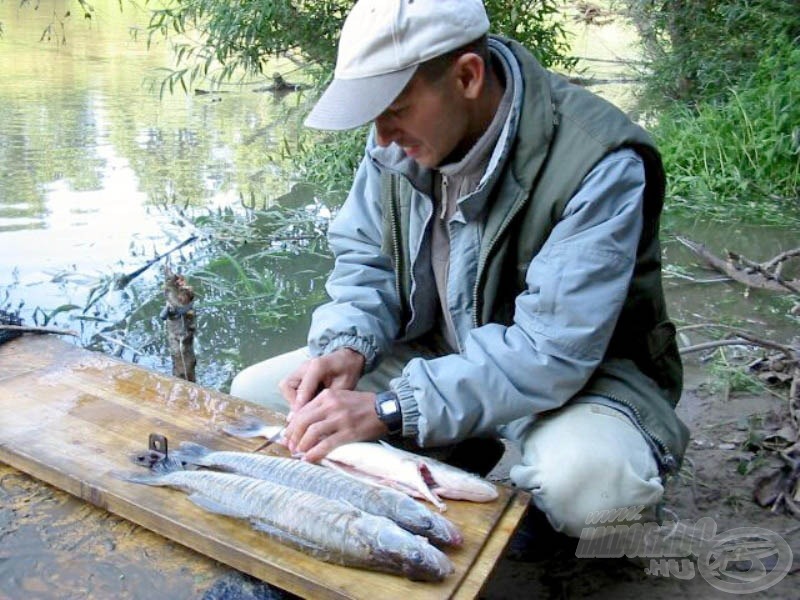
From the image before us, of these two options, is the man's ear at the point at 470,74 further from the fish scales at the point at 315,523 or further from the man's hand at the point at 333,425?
the fish scales at the point at 315,523

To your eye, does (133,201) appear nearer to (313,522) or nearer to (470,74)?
(470,74)

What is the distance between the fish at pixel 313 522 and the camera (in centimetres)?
189

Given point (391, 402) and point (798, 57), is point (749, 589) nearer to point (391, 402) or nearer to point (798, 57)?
point (391, 402)

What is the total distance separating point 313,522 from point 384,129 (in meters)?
1.04

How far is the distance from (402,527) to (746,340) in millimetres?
2120

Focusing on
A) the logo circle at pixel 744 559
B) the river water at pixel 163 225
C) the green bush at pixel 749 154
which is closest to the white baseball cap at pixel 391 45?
the logo circle at pixel 744 559

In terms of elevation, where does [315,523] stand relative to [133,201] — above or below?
above

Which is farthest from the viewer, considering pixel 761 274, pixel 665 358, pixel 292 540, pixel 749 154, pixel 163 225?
pixel 749 154

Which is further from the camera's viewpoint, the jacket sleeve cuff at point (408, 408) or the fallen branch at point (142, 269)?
the fallen branch at point (142, 269)

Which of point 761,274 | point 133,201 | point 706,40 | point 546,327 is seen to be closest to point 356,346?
point 546,327

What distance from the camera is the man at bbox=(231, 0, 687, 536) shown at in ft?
A: 7.38

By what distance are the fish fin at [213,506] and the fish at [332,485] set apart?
163mm

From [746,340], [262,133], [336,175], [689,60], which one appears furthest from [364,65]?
[689,60]

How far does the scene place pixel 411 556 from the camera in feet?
6.13
